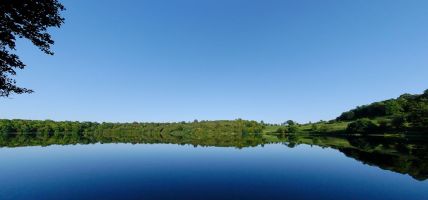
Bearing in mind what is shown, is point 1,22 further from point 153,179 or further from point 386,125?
point 386,125

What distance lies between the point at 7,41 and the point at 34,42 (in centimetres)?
185

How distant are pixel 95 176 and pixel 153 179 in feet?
33.8

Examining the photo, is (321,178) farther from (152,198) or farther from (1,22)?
(1,22)

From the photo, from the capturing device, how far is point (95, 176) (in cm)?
4288

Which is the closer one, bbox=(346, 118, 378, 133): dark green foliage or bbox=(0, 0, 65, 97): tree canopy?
bbox=(0, 0, 65, 97): tree canopy

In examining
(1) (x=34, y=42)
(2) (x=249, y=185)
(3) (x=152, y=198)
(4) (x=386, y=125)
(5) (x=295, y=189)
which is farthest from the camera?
(4) (x=386, y=125)

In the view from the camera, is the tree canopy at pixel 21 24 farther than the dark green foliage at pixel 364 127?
No

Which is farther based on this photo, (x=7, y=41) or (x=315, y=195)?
(x=315, y=195)

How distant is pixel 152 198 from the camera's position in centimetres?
2775

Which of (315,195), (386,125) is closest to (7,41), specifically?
(315,195)

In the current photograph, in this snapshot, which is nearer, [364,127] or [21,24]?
[21,24]

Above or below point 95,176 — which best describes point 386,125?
above

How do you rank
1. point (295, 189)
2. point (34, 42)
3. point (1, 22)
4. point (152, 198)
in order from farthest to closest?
point (295, 189) < point (152, 198) < point (34, 42) < point (1, 22)

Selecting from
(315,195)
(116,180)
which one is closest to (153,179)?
(116,180)
